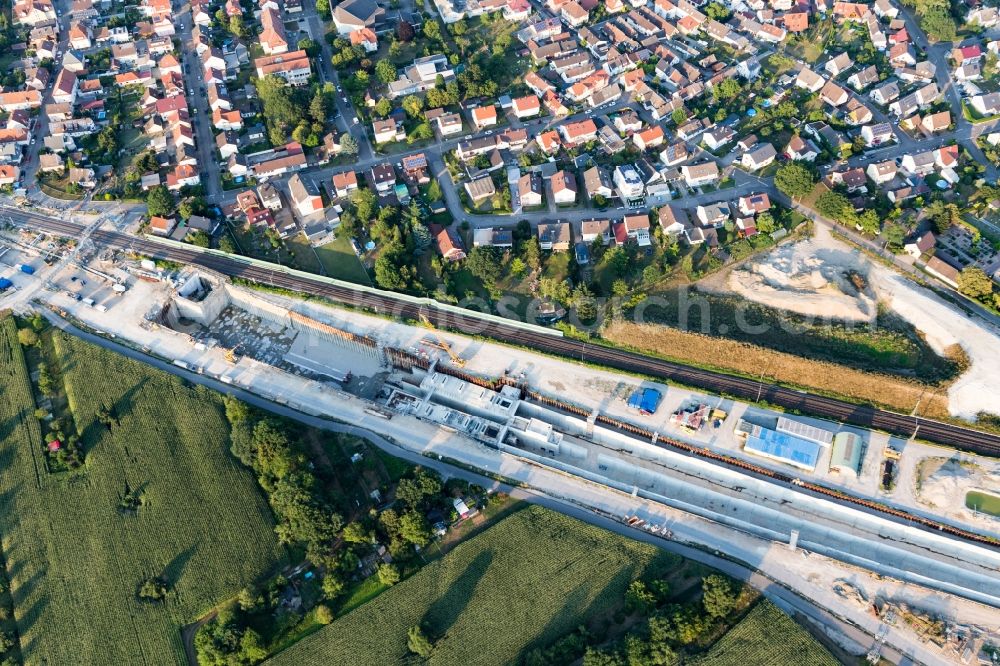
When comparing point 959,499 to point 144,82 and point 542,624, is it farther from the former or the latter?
point 144,82

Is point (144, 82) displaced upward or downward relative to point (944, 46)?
downward

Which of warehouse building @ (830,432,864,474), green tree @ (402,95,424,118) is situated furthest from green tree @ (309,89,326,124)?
warehouse building @ (830,432,864,474)

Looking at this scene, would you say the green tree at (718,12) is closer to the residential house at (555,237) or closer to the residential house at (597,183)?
the residential house at (597,183)

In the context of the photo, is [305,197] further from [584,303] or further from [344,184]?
[584,303]

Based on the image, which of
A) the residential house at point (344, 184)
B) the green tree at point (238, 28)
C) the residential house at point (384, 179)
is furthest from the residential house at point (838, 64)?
the green tree at point (238, 28)

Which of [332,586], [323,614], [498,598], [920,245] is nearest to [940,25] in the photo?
[920,245]

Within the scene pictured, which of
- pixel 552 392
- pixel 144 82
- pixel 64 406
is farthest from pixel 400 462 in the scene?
pixel 144 82

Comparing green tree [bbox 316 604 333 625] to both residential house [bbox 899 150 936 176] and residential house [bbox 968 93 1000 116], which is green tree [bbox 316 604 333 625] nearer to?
residential house [bbox 899 150 936 176]

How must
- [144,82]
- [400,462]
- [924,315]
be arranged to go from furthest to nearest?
1. [144,82]
2. [924,315]
3. [400,462]
